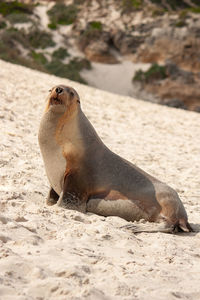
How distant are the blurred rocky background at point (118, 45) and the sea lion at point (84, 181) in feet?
54.7

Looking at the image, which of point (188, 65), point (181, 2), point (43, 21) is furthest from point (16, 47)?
point (181, 2)

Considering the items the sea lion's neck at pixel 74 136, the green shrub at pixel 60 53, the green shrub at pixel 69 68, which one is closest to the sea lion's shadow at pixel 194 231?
the sea lion's neck at pixel 74 136

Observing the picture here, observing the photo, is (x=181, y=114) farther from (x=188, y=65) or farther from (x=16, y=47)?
(x=16, y=47)

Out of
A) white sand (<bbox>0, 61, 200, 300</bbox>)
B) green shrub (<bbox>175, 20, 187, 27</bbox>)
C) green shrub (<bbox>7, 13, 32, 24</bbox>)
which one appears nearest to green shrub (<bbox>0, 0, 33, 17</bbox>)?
green shrub (<bbox>7, 13, 32, 24</bbox>)

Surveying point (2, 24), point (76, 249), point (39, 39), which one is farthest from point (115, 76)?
point (76, 249)

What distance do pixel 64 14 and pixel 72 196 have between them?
21.6 m

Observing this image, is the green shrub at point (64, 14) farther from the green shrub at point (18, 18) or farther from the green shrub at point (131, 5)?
the green shrub at point (131, 5)

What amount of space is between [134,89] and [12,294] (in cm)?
1957

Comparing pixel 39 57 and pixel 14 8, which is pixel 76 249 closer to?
pixel 39 57

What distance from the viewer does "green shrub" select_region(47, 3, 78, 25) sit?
23.9 m

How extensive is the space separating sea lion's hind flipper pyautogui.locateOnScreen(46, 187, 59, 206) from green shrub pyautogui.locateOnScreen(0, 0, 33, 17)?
22.1 m

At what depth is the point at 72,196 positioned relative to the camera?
3.76 meters

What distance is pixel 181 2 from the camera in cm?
2648

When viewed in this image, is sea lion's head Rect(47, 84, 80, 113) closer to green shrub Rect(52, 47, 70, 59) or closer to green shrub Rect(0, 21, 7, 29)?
green shrub Rect(52, 47, 70, 59)
